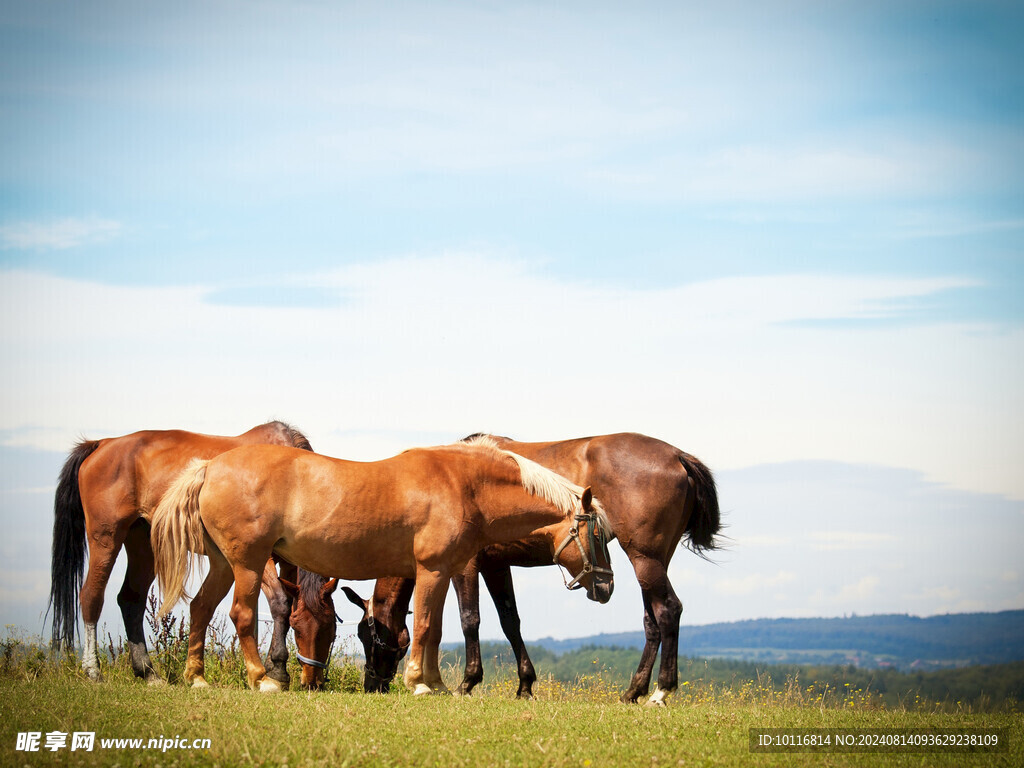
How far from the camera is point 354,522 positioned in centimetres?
916

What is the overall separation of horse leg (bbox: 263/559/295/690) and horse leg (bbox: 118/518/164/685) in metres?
1.64

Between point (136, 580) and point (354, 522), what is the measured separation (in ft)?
12.5

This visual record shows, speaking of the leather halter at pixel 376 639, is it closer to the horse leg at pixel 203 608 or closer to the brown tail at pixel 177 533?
the horse leg at pixel 203 608

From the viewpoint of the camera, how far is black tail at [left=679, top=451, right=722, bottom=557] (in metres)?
11.4

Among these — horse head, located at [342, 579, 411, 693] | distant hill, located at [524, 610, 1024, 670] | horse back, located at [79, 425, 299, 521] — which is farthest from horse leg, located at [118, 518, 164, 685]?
distant hill, located at [524, 610, 1024, 670]

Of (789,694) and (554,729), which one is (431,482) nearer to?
(554,729)

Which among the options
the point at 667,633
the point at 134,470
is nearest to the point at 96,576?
the point at 134,470

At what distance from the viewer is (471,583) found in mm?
11039

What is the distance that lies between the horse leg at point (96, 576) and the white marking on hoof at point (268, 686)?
8.68ft

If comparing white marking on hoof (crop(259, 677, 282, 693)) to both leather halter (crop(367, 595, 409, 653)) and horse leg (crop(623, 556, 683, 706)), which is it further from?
horse leg (crop(623, 556, 683, 706))

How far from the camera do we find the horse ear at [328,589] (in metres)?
10.4

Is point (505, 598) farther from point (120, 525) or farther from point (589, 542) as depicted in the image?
point (120, 525)

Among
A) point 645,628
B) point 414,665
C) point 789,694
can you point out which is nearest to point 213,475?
point 414,665

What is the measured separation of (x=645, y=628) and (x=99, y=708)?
582 cm
